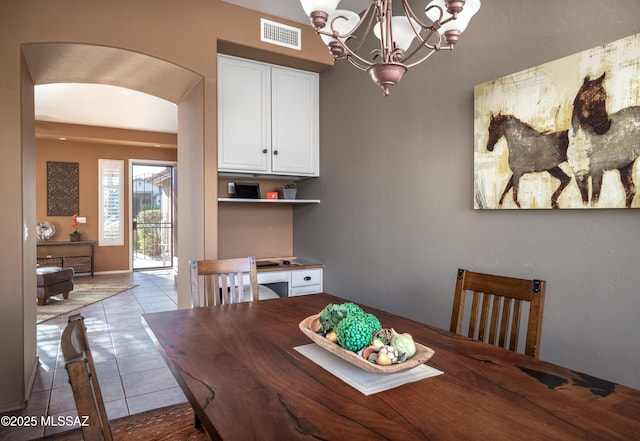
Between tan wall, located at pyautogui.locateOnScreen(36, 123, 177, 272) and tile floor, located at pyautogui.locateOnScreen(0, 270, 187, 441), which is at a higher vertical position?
tan wall, located at pyautogui.locateOnScreen(36, 123, 177, 272)

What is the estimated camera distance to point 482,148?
2.06 meters

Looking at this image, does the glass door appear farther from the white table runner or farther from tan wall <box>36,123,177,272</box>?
the white table runner

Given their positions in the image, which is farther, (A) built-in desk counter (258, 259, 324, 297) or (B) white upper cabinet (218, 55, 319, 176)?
(A) built-in desk counter (258, 259, 324, 297)

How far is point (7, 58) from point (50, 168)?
5837 millimetres

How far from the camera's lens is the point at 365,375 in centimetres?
109

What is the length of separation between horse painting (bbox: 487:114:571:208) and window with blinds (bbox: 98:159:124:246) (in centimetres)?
753

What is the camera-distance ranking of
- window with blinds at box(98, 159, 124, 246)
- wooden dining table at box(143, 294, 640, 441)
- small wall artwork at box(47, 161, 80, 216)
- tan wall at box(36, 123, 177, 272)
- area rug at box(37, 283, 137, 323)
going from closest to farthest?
wooden dining table at box(143, 294, 640, 441) < area rug at box(37, 283, 137, 323) < tan wall at box(36, 123, 177, 272) < small wall artwork at box(47, 161, 80, 216) < window with blinds at box(98, 159, 124, 246)

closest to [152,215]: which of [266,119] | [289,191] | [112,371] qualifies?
[289,191]

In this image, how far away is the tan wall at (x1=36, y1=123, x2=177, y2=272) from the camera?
6.98 meters

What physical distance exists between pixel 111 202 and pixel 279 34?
606 centimetres

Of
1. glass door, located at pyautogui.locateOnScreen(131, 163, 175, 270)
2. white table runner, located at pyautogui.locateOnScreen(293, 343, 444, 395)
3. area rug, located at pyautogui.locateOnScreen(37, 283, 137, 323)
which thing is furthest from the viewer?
glass door, located at pyautogui.locateOnScreen(131, 163, 175, 270)

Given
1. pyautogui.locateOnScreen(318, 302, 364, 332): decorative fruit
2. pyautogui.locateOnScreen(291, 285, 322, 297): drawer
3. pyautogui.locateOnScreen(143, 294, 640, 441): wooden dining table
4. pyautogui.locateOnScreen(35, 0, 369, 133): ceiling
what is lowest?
pyautogui.locateOnScreen(291, 285, 322, 297): drawer

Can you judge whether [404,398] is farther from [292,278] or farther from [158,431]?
[292,278]

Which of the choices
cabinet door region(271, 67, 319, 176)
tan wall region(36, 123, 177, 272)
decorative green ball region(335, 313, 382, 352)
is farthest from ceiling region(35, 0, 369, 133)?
decorative green ball region(335, 313, 382, 352)
